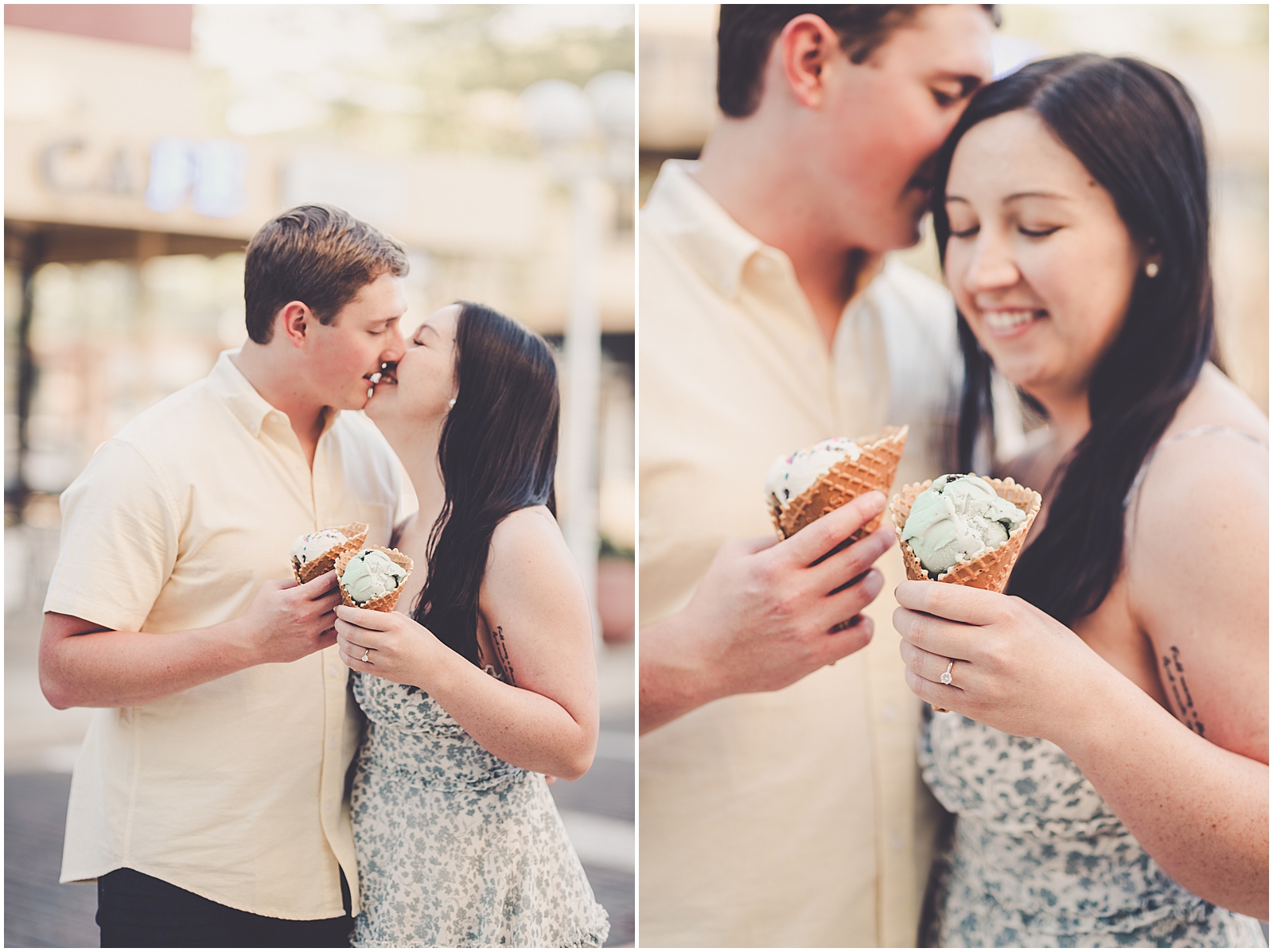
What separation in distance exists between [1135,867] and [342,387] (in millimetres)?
2224

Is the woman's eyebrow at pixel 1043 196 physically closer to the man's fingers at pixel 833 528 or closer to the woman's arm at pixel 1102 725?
the man's fingers at pixel 833 528

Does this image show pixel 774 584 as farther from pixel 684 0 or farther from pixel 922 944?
pixel 684 0

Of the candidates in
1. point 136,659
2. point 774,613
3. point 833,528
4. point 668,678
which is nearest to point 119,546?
point 136,659

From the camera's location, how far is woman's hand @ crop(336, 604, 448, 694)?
2.12m

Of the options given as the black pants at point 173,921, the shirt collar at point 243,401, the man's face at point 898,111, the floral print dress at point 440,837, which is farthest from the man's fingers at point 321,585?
the man's face at point 898,111

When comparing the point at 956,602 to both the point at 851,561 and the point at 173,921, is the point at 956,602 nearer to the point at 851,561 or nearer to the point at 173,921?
the point at 851,561

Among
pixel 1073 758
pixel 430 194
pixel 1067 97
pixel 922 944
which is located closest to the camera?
pixel 1073 758

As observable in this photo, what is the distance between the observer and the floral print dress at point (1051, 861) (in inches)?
94.2

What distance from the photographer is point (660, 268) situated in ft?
9.53

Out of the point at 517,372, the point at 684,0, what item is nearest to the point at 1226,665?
the point at 517,372

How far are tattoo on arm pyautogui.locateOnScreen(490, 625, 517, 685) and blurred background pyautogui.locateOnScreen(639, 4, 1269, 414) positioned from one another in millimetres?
1515

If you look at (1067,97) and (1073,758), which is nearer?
(1073,758)

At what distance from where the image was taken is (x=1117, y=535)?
7.73 feet

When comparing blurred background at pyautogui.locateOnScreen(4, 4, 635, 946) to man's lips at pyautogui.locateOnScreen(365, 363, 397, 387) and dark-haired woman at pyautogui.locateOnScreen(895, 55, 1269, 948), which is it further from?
dark-haired woman at pyautogui.locateOnScreen(895, 55, 1269, 948)
